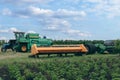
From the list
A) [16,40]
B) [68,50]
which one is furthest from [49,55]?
[16,40]

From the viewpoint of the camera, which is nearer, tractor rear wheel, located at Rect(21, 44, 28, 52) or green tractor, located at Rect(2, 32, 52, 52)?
green tractor, located at Rect(2, 32, 52, 52)

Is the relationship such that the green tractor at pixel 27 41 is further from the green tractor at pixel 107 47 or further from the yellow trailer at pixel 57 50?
the yellow trailer at pixel 57 50

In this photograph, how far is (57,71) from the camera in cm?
1427

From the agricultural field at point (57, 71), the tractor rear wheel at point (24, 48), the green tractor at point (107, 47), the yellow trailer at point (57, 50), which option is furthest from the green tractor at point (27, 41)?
the agricultural field at point (57, 71)

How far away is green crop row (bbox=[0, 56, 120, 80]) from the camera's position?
13281 millimetres

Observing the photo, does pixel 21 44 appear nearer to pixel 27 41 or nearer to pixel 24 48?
pixel 24 48

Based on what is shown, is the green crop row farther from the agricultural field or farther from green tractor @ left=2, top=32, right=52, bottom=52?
green tractor @ left=2, top=32, right=52, bottom=52

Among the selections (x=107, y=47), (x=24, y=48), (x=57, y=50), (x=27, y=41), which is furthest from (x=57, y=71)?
(x=24, y=48)

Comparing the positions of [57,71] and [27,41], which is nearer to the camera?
[57,71]

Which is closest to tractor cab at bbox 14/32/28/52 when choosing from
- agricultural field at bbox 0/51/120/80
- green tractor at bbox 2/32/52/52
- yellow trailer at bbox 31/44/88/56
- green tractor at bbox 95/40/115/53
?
green tractor at bbox 2/32/52/52

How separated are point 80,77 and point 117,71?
87.2 inches

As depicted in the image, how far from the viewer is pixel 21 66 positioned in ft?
50.0

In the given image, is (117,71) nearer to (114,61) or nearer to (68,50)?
(114,61)

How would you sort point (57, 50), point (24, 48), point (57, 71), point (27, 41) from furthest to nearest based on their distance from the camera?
point (24, 48) < point (27, 41) < point (57, 50) < point (57, 71)
